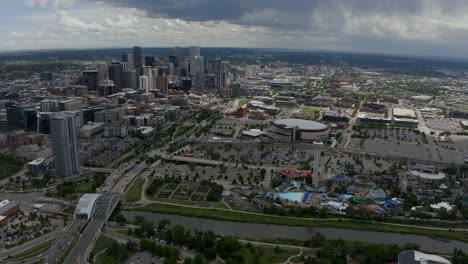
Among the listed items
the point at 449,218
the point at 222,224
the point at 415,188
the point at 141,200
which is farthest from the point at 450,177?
the point at 141,200

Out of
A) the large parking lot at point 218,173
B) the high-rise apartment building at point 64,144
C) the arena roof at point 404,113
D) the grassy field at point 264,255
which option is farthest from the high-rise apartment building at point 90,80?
the grassy field at point 264,255

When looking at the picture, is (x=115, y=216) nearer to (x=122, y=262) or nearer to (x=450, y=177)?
(x=122, y=262)

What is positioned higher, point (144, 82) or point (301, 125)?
point (144, 82)

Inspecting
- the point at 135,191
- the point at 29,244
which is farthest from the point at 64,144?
the point at 29,244

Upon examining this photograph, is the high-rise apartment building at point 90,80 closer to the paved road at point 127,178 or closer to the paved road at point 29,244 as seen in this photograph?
the paved road at point 127,178

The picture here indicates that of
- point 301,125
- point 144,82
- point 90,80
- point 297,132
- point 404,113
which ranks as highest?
point 90,80

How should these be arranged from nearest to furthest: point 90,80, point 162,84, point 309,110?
point 309,110, point 90,80, point 162,84

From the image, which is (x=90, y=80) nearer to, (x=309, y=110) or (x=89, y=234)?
(x=309, y=110)
